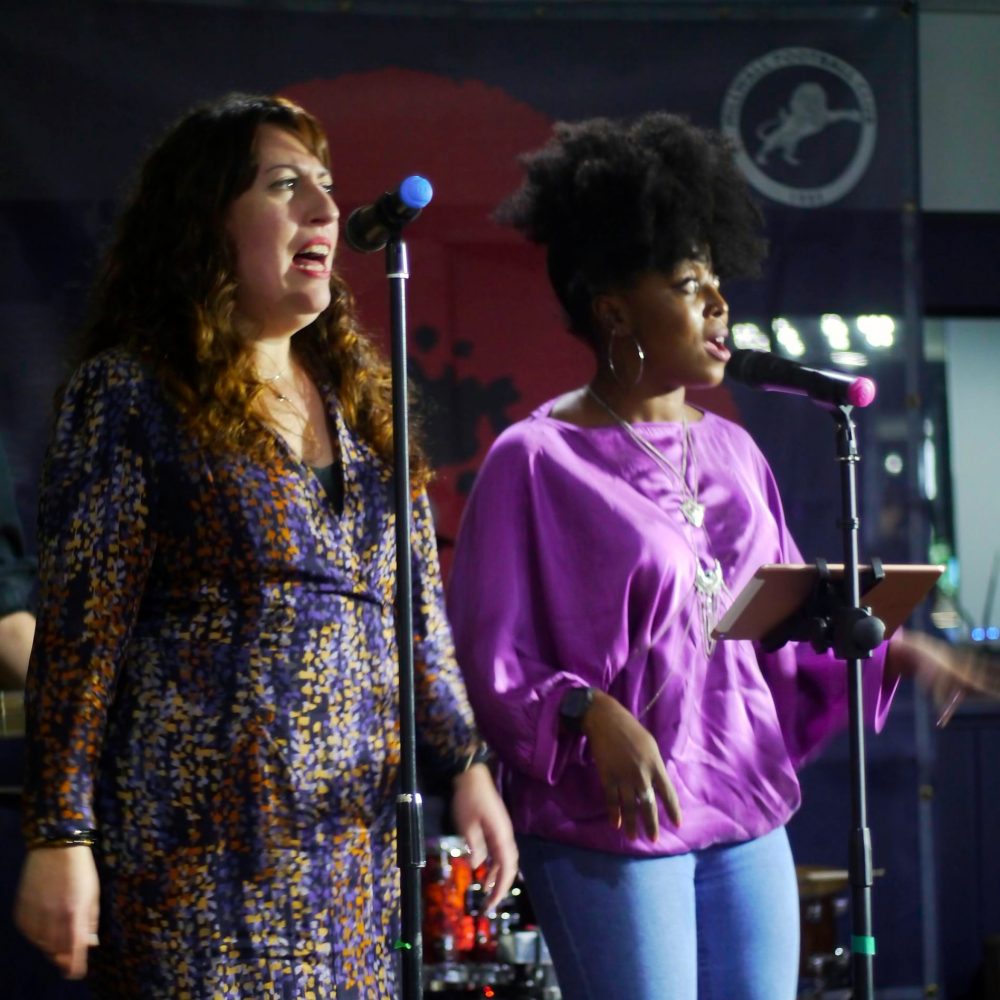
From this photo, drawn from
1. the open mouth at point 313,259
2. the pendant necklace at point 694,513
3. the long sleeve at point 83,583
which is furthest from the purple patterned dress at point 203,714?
the pendant necklace at point 694,513

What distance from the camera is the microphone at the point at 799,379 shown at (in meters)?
2.21

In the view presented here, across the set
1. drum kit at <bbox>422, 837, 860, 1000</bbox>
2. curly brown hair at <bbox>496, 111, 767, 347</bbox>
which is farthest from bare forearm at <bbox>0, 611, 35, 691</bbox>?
drum kit at <bbox>422, 837, 860, 1000</bbox>

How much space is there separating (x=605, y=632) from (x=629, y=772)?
0.78ft

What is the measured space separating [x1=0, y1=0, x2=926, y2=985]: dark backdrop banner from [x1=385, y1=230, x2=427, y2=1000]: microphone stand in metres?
2.11

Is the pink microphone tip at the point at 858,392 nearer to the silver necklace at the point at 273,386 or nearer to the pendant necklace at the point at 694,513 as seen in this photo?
the pendant necklace at the point at 694,513

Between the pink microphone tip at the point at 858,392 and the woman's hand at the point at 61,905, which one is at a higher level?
the pink microphone tip at the point at 858,392

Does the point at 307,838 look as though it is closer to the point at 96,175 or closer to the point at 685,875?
the point at 685,875

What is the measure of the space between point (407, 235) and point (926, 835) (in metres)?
2.07

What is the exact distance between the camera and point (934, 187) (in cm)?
470

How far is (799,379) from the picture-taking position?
7.51 feet

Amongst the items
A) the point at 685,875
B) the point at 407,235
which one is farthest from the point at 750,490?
the point at 407,235

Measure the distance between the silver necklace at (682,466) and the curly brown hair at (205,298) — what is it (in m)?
0.51

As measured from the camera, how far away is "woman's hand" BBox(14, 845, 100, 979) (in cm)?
162

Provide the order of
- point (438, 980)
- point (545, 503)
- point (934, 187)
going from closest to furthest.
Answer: point (545, 503), point (438, 980), point (934, 187)
